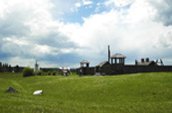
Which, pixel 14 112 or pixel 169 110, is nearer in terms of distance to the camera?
pixel 14 112

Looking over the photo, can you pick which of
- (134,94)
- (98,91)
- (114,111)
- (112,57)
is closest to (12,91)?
(98,91)

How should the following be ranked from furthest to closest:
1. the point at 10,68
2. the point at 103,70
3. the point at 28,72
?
the point at 10,68, the point at 28,72, the point at 103,70

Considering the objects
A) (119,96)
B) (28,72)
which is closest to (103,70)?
(28,72)

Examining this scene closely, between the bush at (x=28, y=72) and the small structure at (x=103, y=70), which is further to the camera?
the bush at (x=28, y=72)

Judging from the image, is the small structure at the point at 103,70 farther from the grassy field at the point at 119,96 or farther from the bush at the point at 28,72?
the grassy field at the point at 119,96

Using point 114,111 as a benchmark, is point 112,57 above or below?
above

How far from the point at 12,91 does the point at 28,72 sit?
7017cm

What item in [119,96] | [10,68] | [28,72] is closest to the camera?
[119,96]

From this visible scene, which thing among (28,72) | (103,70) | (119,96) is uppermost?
(28,72)

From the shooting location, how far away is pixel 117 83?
55688 mm

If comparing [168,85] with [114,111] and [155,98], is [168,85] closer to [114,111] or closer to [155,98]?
[155,98]

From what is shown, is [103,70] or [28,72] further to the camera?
[28,72]

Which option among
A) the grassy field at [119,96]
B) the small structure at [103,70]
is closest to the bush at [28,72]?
the small structure at [103,70]

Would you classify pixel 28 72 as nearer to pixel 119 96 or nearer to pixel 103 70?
pixel 103 70
